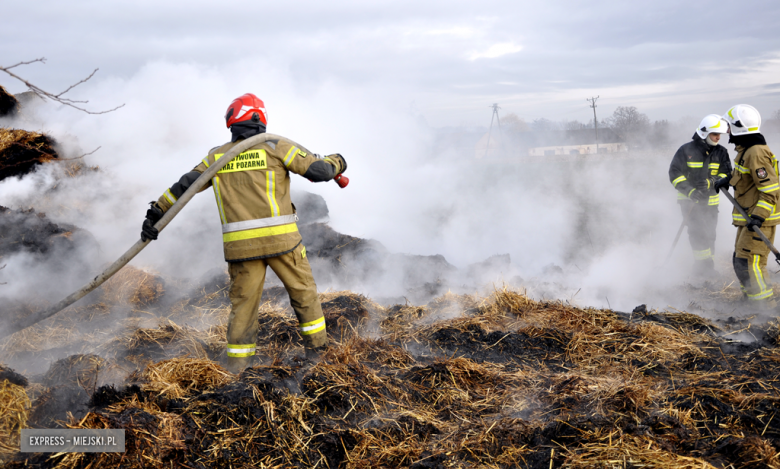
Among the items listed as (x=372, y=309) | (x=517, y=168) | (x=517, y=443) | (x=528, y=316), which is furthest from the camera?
(x=517, y=168)

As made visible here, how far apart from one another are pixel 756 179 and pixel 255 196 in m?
5.15

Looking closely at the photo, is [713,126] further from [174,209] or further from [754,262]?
[174,209]

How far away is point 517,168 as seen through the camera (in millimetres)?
31016

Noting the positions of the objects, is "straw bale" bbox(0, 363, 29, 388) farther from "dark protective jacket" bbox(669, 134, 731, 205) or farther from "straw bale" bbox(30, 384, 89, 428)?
"dark protective jacket" bbox(669, 134, 731, 205)

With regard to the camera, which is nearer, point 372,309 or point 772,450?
point 772,450

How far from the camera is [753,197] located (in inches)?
209

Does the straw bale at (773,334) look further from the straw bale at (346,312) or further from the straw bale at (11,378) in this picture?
the straw bale at (11,378)

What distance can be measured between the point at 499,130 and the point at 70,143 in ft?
126

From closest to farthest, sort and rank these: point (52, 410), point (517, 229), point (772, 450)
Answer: point (772, 450)
point (52, 410)
point (517, 229)

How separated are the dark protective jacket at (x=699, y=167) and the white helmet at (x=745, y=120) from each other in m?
1.70

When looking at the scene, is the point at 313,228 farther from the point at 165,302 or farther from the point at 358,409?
the point at 358,409

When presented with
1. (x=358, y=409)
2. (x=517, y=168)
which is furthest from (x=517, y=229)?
(x=517, y=168)

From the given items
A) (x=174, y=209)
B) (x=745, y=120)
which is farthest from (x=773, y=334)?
(x=174, y=209)

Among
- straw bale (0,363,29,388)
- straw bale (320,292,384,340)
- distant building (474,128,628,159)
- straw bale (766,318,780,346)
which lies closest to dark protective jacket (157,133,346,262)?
straw bale (320,292,384,340)
